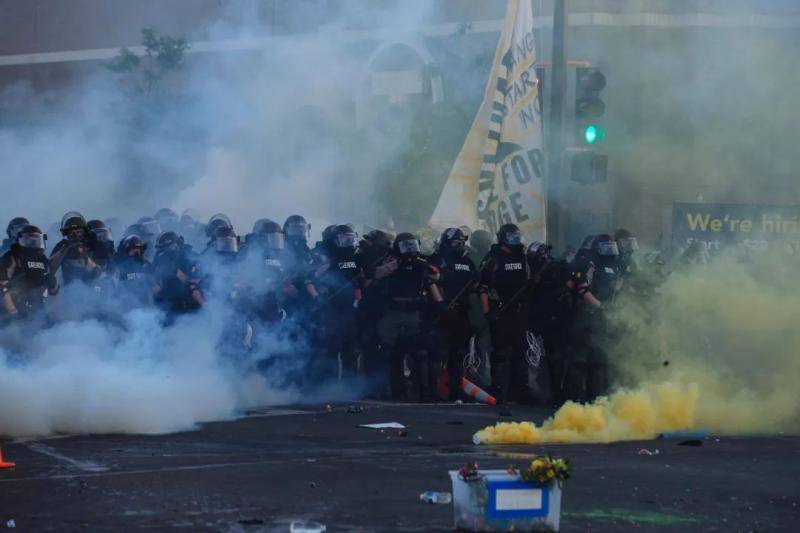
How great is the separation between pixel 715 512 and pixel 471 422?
13.8ft

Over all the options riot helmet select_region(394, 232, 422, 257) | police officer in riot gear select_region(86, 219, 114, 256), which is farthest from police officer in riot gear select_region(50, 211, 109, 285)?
riot helmet select_region(394, 232, 422, 257)

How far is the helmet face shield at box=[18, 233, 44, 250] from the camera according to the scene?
12.0 meters

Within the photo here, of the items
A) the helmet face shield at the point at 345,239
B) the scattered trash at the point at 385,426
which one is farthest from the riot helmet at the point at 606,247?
the scattered trash at the point at 385,426

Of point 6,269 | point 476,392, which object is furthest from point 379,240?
point 6,269

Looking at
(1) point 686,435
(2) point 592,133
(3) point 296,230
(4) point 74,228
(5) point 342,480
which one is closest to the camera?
(5) point 342,480

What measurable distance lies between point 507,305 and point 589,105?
10.4 ft

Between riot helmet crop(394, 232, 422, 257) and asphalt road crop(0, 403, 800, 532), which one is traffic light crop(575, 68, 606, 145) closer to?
riot helmet crop(394, 232, 422, 257)

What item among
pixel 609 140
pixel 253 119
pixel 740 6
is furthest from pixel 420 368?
pixel 609 140

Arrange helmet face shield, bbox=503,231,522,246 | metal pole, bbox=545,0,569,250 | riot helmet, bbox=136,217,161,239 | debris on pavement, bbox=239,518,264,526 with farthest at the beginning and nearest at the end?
metal pole, bbox=545,0,569,250, riot helmet, bbox=136,217,161,239, helmet face shield, bbox=503,231,522,246, debris on pavement, bbox=239,518,264,526

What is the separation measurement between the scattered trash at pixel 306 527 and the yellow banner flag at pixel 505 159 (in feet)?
28.2

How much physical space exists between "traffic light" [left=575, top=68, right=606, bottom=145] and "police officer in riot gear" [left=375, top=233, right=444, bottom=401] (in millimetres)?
3166

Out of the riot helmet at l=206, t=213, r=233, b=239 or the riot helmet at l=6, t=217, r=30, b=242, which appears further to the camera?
the riot helmet at l=206, t=213, r=233, b=239

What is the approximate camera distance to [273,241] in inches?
530

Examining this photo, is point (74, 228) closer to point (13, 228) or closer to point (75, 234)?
point (75, 234)
